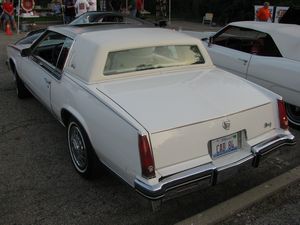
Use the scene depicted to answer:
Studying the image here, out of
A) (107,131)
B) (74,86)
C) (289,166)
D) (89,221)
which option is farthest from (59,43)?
(289,166)

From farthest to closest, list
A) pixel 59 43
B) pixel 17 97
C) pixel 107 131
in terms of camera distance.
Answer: pixel 17 97
pixel 59 43
pixel 107 131

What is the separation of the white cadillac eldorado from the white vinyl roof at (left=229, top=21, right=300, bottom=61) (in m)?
1.70

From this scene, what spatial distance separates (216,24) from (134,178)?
22.9 meters

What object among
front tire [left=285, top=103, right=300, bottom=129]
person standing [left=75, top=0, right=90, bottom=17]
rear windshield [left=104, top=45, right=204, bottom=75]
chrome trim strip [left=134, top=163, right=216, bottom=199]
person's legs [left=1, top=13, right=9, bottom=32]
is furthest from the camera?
person's legs [left=1, top=13, right=9, bottom=32]

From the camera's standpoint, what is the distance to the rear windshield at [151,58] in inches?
155

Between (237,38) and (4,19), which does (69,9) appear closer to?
(4,19)

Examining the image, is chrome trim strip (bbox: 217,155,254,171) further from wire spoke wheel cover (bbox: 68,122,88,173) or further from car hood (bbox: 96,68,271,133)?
wire spoke wheel cover (bbox: 68,122,88,173)

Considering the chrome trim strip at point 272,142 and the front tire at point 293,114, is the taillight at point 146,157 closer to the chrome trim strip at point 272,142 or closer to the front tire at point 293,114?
the chrome trim strip at point 272,142

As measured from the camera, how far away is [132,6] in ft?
55.1

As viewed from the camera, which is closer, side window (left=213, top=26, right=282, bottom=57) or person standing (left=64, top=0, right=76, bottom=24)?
side window (left=213, top=26, right=282, bottom=57)

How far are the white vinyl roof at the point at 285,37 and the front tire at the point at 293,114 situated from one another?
689 mm

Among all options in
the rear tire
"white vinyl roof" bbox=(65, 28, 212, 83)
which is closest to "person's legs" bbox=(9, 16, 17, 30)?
the rear tire

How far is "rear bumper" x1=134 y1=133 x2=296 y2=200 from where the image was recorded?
9.43 feet

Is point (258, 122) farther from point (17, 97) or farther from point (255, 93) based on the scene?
point (17, 97)
